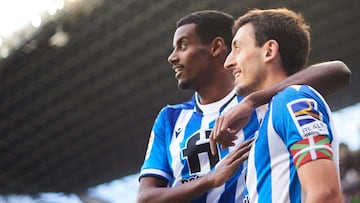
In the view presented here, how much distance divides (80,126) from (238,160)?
270 inches

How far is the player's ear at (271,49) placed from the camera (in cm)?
131

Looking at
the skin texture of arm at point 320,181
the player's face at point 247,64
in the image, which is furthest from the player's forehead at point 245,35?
the skin texture of arm at point 320,181

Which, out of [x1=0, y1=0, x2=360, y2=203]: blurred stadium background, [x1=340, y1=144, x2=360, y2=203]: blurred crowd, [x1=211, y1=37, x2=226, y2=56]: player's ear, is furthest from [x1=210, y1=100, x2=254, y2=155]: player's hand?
[x1=340, y1=144, x2=360, y2=203]: blurred crowd

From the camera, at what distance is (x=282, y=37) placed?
4.40 feet

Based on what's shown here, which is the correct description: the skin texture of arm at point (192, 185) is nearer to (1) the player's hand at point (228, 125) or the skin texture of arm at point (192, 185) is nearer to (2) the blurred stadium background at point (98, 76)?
(1) the player's hand at point (228, 125)

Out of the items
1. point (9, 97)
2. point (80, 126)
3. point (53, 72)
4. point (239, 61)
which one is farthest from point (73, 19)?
point (239, 61)

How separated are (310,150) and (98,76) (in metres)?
5.84

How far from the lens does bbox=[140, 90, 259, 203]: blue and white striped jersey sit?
145 centimetres

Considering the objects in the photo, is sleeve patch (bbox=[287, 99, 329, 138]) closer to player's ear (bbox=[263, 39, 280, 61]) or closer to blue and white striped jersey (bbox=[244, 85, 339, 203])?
blue and white striped jersey (bbox=[244, 85, 339, 203])

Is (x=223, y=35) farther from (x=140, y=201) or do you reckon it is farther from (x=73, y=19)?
(x=73, y=19)

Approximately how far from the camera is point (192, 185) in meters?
1.42

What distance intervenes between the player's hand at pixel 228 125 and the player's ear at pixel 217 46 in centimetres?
33

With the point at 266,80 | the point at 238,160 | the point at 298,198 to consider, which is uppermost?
the point at 266,80

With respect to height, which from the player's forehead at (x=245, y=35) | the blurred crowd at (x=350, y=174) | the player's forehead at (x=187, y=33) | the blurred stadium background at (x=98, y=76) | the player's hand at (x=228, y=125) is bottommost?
the player's hand at (x=228, y=125)
